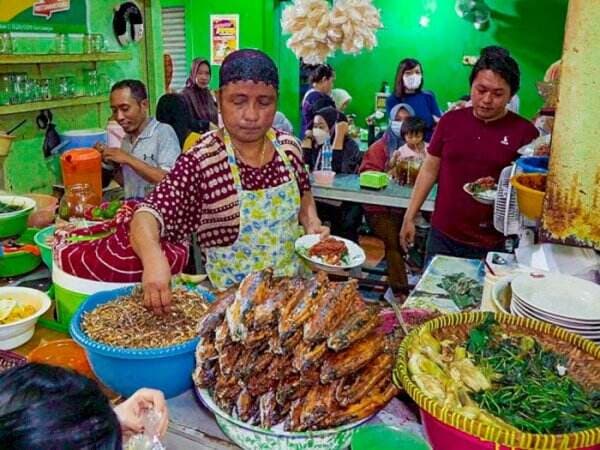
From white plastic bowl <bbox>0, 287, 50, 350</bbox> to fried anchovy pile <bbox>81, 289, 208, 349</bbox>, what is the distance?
289 mm

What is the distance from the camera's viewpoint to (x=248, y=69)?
6.27 feet

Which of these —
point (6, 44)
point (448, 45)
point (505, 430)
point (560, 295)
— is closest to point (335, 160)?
point (6, 44)

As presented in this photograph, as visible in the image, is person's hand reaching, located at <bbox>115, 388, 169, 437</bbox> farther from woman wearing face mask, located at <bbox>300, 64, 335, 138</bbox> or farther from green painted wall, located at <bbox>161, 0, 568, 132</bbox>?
green painted wall, located at <bbox>161, 0, 568, 132</bbox>

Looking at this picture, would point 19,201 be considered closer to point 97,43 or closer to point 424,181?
point 424,181

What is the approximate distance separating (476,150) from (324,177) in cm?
186

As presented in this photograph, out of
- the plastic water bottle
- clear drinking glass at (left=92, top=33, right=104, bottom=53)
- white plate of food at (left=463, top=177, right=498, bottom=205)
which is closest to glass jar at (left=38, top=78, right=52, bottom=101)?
clear drinking glass at (left=92, top=33, right=104, bottom=53)

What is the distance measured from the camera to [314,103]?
20.1ft

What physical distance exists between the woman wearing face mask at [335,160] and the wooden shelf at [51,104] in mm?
1814

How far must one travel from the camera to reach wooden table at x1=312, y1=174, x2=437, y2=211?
4.36 meters

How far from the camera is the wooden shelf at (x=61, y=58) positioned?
3.99 m

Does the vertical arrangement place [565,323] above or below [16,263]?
above

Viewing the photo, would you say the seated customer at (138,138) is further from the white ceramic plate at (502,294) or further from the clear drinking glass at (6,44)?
the white ceramic plate at (502,294)

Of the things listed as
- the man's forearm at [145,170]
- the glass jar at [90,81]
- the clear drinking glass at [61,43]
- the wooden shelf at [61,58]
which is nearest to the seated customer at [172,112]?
the wooden shelf at [61,58]

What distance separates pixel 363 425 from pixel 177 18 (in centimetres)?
782
